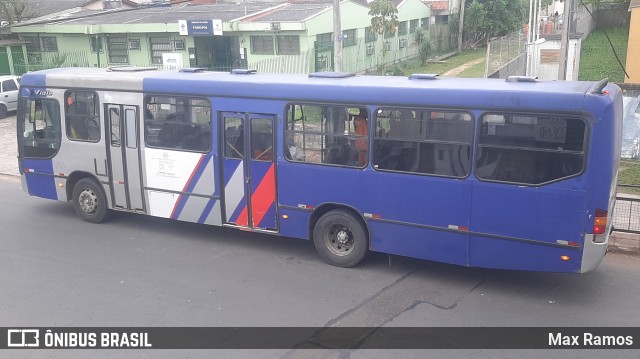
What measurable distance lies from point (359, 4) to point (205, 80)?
71.8ft

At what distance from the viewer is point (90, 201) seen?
449 inches

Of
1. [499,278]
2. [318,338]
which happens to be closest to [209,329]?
[318,338]

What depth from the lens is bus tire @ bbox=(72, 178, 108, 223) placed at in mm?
11250

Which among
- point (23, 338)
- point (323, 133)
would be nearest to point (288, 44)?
point (323, 133)

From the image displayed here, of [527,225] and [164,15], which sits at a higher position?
[164,15]

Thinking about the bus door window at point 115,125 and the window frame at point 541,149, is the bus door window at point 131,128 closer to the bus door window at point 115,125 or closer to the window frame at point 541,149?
the bus door window at point 115,125

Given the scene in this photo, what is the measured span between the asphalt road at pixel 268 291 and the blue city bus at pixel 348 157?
0.50 meters

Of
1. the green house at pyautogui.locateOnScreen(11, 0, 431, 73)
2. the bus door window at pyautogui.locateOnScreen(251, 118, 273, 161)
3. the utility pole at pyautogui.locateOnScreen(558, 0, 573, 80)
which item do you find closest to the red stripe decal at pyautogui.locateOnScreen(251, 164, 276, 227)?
the bus door window at pyautogui.locateOnScreen(251, 118, 273, 161)

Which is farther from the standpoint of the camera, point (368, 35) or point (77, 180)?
point (368, 35)

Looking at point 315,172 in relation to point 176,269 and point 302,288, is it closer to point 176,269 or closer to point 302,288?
point 302,288

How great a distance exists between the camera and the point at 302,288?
838 cm

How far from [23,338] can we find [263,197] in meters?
3.85

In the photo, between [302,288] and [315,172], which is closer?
[302,288]

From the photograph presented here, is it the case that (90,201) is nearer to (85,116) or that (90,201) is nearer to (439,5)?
(85,116)
